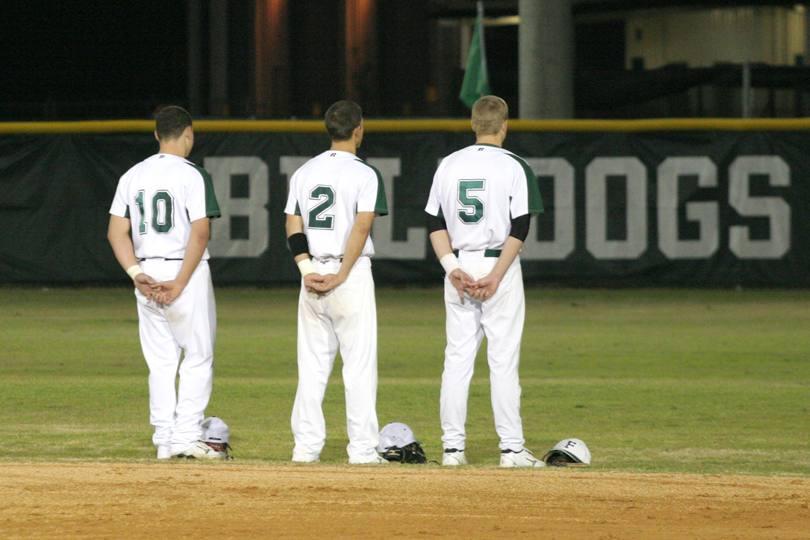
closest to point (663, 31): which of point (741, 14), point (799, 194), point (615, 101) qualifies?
point (741, 14)

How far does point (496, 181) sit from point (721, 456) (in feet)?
6.83

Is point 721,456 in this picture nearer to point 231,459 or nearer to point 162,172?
point 231,459

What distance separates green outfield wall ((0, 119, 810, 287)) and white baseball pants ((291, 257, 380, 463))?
849 cm

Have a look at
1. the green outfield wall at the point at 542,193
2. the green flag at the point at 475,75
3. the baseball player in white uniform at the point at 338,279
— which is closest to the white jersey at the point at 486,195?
the baseball player in white uniform at the point at 338,279

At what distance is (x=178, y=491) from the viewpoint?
5121mm

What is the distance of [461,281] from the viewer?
612 cm

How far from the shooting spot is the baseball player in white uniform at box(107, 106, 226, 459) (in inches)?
244

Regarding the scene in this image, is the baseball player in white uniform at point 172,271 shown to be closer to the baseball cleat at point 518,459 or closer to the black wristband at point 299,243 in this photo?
the black wristband at point 299,243

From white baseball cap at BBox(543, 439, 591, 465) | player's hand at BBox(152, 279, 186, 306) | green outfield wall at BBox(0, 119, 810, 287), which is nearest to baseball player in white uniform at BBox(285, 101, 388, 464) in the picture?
player's hand at BBox(152, 279, 186, 306)

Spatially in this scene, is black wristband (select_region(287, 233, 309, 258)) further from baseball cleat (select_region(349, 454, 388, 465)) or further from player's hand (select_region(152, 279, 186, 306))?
baseball cleat (select_region(349, 454, 388, 465))

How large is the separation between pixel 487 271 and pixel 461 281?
0.54ft

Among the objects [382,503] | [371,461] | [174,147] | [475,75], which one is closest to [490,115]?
[174,147]

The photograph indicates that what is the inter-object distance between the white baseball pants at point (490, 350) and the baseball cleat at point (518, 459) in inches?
Answer: 1.2

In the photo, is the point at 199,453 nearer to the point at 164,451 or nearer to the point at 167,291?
the point at 164,451
